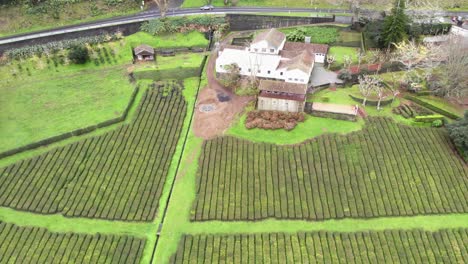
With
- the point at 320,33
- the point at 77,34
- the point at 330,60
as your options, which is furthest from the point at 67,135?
the point at 320,33

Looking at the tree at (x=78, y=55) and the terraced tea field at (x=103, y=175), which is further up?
the tree at (x=78, y=55)

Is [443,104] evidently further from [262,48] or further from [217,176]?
[217,176]

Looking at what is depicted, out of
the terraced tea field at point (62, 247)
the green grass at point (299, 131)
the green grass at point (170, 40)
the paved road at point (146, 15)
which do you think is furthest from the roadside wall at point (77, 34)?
the terraced tea field at point (62, 247)

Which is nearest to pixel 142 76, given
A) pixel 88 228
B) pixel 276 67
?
pixel 276 67

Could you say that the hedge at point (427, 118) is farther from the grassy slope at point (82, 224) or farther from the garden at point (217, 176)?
the grassy slope at point (82, 224)

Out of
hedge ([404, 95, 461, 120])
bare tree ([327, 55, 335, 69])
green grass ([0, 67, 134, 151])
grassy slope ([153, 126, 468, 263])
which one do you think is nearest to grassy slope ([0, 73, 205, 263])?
grassy slope ([153, 126, 468, 263])

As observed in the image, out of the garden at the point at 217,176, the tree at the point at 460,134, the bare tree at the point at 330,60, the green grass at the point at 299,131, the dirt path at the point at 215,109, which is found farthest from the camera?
the bare tree at the point at 330,60

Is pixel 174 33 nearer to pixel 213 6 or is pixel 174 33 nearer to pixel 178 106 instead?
pixel 213 6
